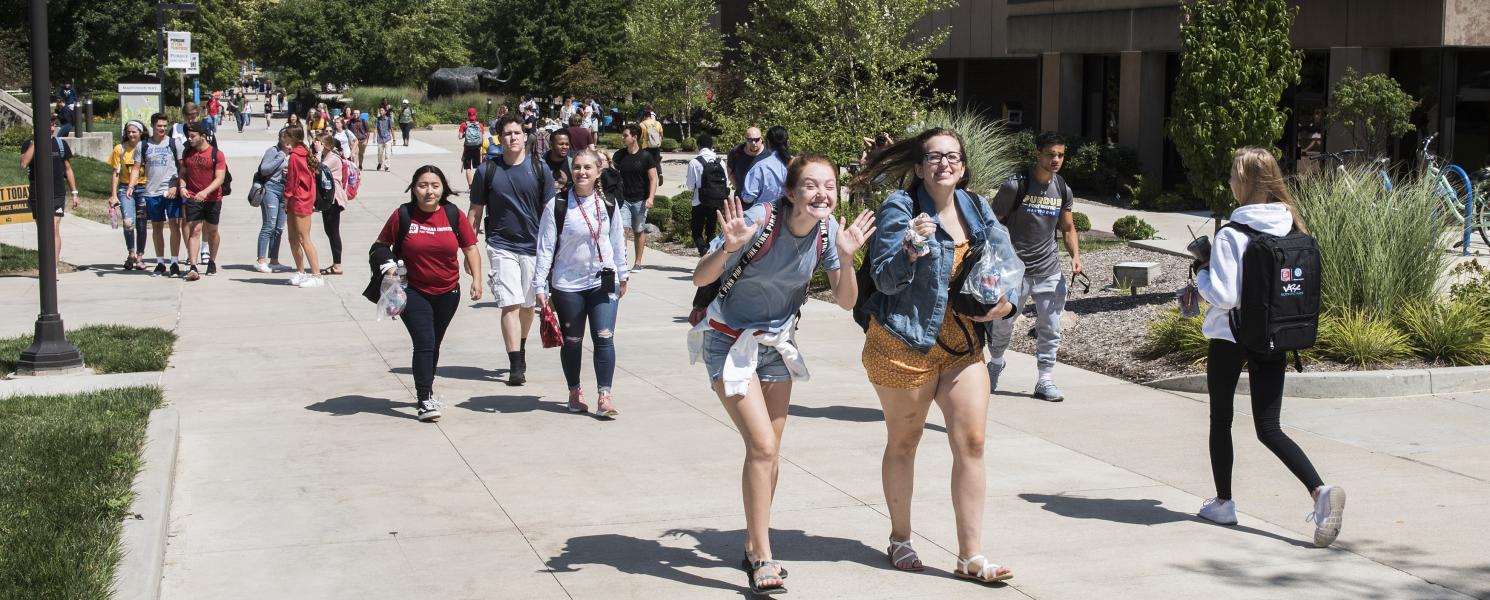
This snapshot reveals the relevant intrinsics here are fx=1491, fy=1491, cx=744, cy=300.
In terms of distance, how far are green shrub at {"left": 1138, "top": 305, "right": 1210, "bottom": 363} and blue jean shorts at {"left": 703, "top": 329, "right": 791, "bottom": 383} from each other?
5.42 metres

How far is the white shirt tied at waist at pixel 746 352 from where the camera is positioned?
5344mm

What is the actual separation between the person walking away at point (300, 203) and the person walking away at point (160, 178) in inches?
48.5

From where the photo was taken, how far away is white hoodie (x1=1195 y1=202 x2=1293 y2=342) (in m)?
6.11

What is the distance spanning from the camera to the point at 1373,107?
1934 centimetres

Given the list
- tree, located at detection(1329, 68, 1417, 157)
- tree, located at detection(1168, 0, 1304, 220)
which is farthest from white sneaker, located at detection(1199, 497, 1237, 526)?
tree, located at detection(1329, 68, 1417, 157)

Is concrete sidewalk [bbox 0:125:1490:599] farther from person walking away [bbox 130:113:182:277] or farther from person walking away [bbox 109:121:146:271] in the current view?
person walking away [bbox 109:121:146:271]

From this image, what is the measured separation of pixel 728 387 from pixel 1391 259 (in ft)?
22.8

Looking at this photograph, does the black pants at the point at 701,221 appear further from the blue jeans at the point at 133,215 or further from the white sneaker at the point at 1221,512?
the white sneaker at the point at 1221,512

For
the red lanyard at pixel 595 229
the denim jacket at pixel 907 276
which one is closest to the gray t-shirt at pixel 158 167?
the red lanyard at pixel 595 229

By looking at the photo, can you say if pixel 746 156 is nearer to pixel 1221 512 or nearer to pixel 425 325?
pixel 425 325

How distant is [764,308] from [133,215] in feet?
42.3

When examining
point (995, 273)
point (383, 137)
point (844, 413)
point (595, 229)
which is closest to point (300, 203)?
point (595, 229)

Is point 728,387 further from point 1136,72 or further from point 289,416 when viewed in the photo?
point 1136,72

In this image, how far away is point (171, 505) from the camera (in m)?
6.91
